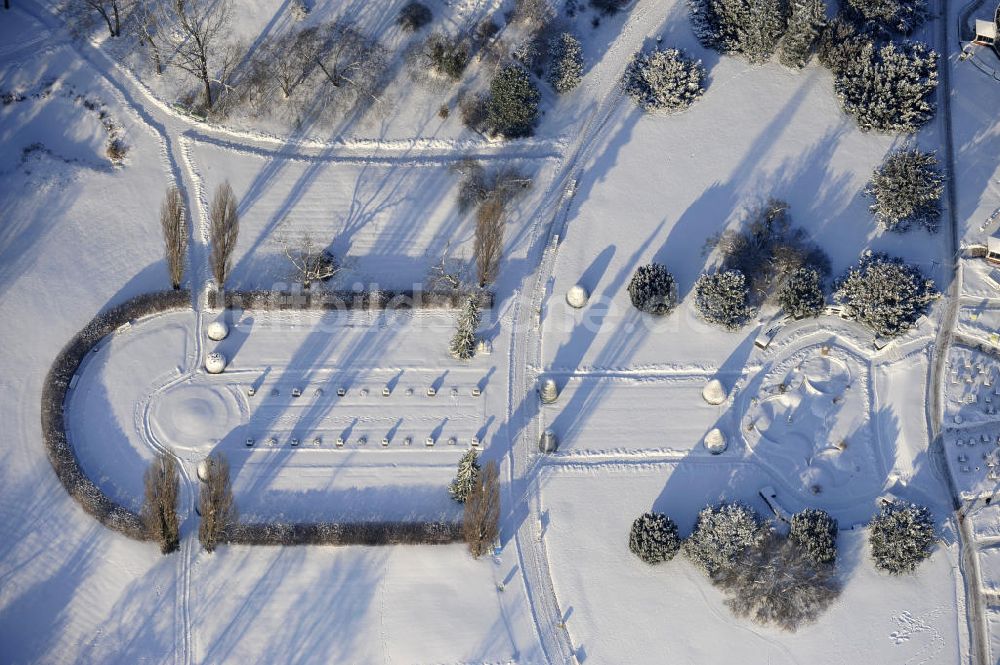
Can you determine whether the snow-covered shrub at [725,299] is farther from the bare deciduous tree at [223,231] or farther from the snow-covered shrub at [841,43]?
the bare deciduous tree at [223,231]

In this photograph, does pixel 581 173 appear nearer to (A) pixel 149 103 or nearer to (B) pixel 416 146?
(B) pixel 416 146

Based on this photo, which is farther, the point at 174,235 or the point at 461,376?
the point at 174,235

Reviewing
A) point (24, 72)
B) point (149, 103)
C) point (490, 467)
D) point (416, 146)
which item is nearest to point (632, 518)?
point (490, 467)

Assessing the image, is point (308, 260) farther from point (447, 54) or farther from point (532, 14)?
point (532, 14)

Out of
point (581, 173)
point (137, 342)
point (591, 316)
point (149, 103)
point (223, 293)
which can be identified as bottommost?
point (137, 342)

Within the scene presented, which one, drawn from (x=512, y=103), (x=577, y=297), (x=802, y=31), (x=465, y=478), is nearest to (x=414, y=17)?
(x=512, y=103)

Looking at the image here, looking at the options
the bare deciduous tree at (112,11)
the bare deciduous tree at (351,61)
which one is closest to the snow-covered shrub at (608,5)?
the bare deciduous tree at (351,61)

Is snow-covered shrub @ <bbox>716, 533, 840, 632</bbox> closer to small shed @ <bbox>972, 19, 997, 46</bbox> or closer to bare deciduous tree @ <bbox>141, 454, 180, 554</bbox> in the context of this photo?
bare deciduous tree @ <bbox>141, 454, 180, 554</bbox>
